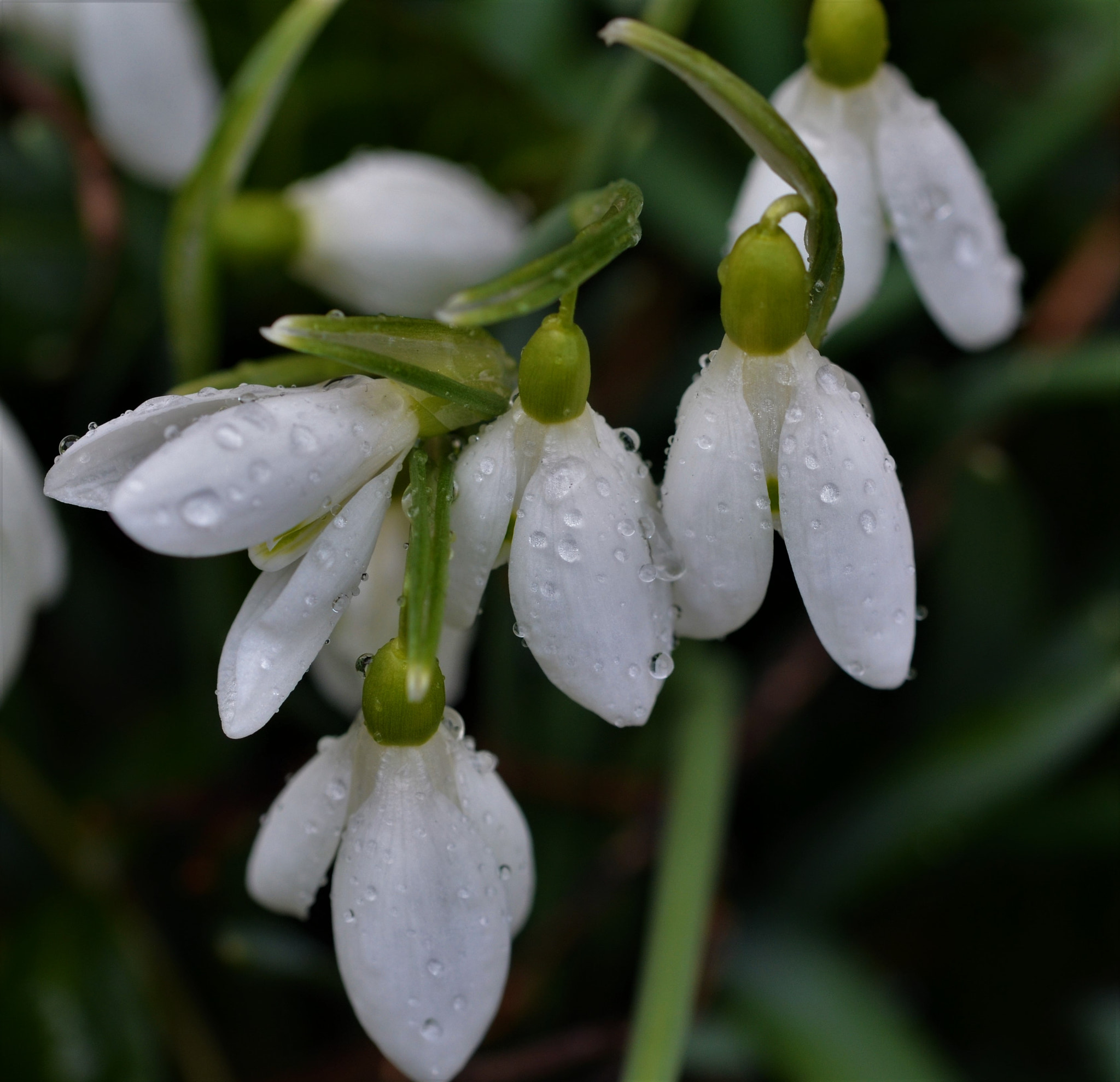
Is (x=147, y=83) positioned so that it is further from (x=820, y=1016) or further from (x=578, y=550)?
(x=820, y=1016)

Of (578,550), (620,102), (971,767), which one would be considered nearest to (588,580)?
(578,550)

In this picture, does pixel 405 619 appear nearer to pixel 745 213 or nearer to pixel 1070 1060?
pixel 745 213

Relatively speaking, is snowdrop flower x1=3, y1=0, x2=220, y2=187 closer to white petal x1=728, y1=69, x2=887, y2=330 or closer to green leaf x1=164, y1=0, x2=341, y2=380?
green leaf x1=164, y1=0, x2=341, y2=380

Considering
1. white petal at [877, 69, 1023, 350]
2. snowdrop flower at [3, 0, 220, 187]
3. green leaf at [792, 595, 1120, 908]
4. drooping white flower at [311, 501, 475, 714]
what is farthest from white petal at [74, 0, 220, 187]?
green leaf at [792, 595, 1120, 908]

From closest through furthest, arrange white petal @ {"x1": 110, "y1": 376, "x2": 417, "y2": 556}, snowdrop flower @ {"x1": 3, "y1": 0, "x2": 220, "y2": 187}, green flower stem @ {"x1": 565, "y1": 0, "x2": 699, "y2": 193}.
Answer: white petal @ {"x1": 110, "y1": 376, "x2": 417, "y2": 556}, green flower stem @ {"x1": 565, "y1": 0, "x2": 699, "y2": 193}, snowdrop flower @ {"x1": 3, "y1": 0, "x2": 220, "y2": 187}

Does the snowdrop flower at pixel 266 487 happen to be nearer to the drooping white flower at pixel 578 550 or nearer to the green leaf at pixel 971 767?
the drooping white flower at pixel 578 550
